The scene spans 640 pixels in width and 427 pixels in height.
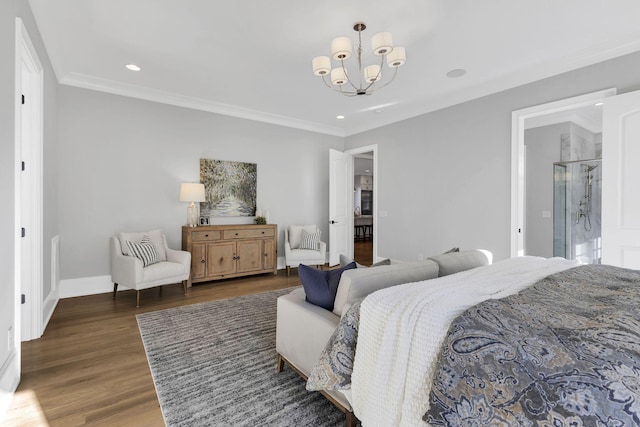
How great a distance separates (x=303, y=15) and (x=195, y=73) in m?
1.71

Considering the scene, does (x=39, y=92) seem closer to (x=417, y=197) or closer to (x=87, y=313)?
(x=87, y=313)

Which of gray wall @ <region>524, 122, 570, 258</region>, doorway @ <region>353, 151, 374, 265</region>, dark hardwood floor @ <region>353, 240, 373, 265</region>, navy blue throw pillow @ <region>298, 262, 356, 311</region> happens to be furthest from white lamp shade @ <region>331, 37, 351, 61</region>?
doorway @ <region>353, 151, 374, 265</region>

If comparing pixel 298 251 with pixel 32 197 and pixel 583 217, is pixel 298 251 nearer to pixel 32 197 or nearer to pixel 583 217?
pixel 32 197

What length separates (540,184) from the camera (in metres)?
4.93

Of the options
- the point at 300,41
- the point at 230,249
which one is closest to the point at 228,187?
the point at 230,249

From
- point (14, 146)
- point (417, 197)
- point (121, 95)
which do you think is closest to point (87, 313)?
point (14, 146)

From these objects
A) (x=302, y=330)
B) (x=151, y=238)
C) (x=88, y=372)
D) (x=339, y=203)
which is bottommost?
(x=88, y=372)

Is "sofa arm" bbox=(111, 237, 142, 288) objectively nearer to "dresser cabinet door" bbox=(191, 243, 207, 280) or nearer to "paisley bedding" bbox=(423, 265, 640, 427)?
"dresser cabinet door" bbox=(191, 243, 207, 280)

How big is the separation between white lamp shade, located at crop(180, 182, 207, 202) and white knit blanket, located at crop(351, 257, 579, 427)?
3.51 metres

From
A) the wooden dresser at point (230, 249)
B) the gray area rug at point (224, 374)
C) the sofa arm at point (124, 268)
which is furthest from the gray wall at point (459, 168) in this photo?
the sofa arm at point (124, 268)

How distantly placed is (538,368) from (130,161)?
4643mm

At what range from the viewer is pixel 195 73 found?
353 centimetres

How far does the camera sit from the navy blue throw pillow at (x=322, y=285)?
1.76 m

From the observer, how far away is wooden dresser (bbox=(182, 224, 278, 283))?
4.21 metres
